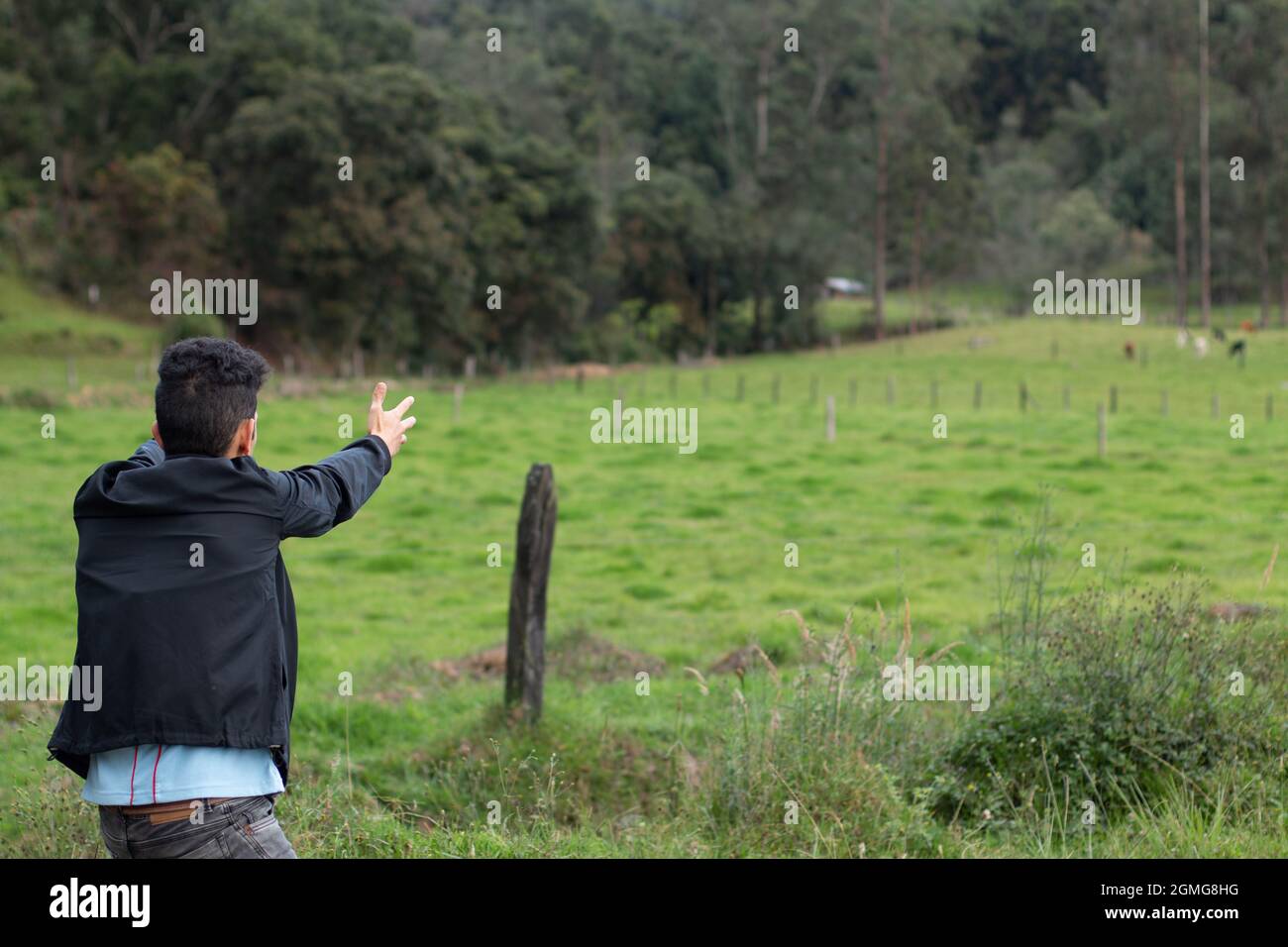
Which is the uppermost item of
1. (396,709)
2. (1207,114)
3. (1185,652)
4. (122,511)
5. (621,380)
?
(1207,114)

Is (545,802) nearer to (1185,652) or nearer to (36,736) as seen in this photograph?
(36,736)

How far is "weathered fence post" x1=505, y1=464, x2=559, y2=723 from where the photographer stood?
28.4 ft

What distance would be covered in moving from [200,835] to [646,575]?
40.9 feet

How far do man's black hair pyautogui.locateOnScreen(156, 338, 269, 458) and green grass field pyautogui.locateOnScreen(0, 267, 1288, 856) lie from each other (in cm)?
198

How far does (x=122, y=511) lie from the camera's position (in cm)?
357

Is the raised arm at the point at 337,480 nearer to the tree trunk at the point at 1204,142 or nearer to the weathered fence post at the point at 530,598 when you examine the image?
the weathered fence post at the point at 530,598

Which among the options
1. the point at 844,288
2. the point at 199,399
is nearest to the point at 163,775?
the point at 199,399

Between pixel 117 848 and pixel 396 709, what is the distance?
6565 mm

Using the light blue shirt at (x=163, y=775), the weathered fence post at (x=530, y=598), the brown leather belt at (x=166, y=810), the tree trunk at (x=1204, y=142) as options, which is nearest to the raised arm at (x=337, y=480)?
the light blue shirt at (x=163, y=775)

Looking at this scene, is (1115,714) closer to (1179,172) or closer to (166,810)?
(166,810)

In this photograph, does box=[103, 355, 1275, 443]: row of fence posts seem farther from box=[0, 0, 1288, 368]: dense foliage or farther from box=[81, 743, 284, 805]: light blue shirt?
box=[81, 743, 284, 805]: light blue shirt

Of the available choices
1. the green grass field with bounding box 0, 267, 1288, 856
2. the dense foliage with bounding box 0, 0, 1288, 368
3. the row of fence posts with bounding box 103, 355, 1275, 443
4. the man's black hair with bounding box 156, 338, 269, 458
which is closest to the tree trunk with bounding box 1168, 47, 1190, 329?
the dense foliage with bounding box 0, 0, 1288, 368
